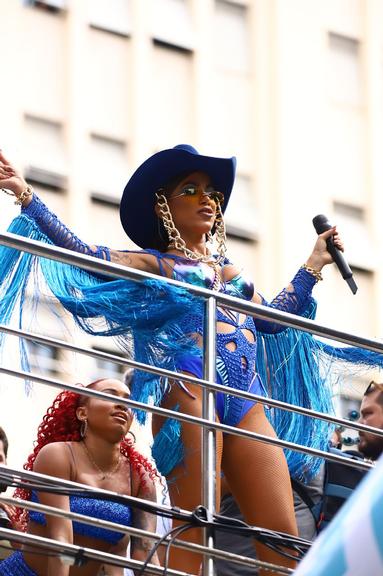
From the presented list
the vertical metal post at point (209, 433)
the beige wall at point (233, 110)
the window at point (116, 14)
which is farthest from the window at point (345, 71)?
the vertical metal post at point (209, 433)

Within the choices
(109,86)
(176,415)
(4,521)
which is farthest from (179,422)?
(109,86)

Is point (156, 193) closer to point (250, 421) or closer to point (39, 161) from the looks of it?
point (250, 421)

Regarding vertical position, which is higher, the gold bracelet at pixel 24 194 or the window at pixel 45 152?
the window at pixel 45 152

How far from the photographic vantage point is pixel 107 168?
18.3 metres

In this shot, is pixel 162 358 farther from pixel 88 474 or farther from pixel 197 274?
pixel 88 474

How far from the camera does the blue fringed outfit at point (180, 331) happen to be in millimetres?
5824

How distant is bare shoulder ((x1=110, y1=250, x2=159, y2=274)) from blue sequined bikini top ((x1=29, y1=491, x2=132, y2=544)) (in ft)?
2.42

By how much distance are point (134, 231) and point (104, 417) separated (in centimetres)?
63

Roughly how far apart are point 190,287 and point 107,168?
1270 centimetres

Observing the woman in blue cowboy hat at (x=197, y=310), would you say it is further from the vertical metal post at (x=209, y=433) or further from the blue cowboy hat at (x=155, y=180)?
the vertical metal post at (x=209, y=433)

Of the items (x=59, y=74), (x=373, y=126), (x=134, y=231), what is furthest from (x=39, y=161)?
(x=134, y=231)

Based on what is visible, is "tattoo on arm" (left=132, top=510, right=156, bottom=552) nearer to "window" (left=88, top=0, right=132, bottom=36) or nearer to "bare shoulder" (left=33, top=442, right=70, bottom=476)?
"bare shoulder" (left=33, top=442, right=70, bottom=476)

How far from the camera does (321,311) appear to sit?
18.8 metres

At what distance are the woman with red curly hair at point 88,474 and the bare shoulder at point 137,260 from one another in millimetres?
410
